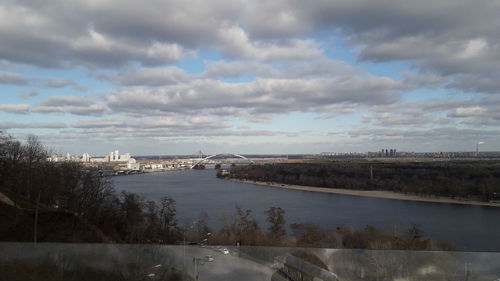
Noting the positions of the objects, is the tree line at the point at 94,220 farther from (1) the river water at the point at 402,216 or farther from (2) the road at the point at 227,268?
(1) the river water at the point at 402,216

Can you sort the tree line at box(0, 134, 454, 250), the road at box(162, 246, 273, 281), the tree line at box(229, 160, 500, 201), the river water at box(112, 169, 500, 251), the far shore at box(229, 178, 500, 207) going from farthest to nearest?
the tree line at box(229, 160, 500, 201), the far shore at box(229, 178, 500, 207), the river water at box(112, 169, 500, 251), the tree line at box(0, 134, 454, 250), the road at box(162, 246, 273, 281)

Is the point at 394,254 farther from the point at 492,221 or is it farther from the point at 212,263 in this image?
the point at 492,221

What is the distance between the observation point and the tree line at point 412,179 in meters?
14.3

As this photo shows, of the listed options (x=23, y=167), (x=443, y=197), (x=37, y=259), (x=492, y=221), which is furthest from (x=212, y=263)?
(x=443, y=197)

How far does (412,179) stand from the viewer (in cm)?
1783

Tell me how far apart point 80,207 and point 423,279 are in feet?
16.6

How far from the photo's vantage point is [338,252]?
1.96 metres

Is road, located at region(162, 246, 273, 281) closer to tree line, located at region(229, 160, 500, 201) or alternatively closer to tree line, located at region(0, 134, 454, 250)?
tree line, located at region(0, 134, 454, 250)

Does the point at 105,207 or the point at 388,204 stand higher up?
the point at 105,207

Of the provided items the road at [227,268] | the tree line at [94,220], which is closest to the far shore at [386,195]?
the tree line at [94,220]

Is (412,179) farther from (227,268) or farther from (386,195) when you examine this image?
(227,268)

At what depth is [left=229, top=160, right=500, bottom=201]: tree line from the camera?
563 inches

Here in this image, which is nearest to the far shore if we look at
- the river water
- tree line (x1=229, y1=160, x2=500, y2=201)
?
tree line (x1=229, y1=160, x2=500, y2=201)

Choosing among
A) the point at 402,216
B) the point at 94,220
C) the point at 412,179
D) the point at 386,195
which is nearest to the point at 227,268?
the point at 94,220
